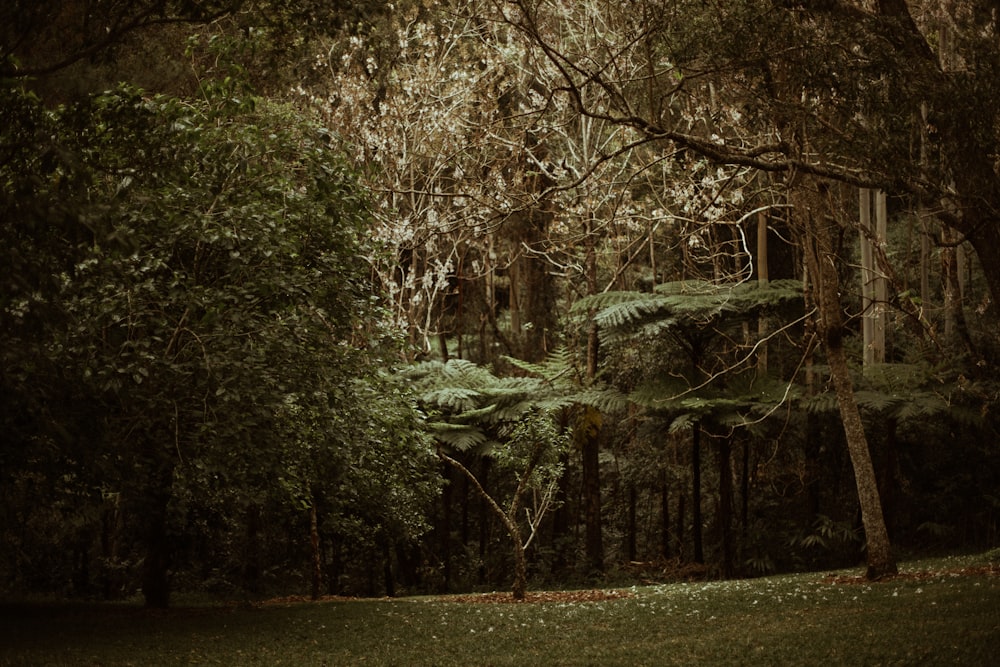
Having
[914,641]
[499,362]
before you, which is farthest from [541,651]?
[499,362]

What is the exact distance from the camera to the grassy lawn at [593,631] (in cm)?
845

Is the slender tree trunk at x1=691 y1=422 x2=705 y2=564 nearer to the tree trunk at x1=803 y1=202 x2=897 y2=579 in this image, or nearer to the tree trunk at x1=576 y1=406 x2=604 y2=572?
the tree trunk at x1=576 y1=406 x2=604 y2=572

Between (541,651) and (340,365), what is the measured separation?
3748 millimetres

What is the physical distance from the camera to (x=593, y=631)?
1064 cm

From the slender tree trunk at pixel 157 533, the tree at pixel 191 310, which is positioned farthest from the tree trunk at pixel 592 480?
the slender tree trunk at pixel 157 533

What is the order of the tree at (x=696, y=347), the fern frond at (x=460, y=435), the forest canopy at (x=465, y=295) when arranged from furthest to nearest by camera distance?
1. the fern frond at (x=460, y=435)
2. the tree at (x=696, y=347)
3. the forest canopy at (x=465, y=295)

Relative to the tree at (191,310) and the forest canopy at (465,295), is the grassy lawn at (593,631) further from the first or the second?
the tree at (191,310)

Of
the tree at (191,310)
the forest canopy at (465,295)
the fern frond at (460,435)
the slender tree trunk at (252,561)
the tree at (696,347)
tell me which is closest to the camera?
the tree at (191,310)

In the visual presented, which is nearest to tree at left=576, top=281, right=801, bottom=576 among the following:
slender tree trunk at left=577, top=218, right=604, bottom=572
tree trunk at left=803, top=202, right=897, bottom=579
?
slender tree trunk at left=577, top=218, right=604, bottom=572

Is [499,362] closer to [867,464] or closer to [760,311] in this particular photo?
[760,311]

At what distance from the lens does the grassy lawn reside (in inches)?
332

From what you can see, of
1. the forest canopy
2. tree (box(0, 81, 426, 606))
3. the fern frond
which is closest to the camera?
tree (box(0, 81, 426, 606))

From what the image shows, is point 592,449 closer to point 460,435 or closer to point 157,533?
point 460,435

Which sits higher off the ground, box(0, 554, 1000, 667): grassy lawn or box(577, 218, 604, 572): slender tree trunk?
box(577, 218, 604, 572): slender tree trunk
